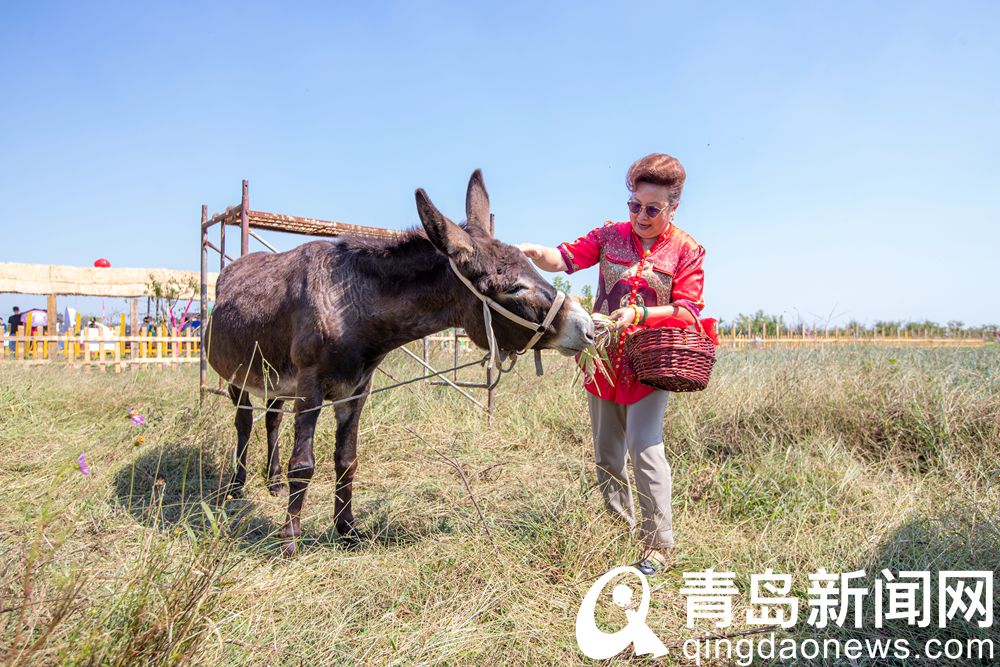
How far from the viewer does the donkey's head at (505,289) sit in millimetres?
2688

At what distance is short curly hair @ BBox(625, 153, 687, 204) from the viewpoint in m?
2.80

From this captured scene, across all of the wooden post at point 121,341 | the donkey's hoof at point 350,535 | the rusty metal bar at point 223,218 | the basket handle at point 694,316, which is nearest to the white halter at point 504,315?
the basket handle at point 694,316

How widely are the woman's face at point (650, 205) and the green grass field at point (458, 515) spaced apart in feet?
4.75

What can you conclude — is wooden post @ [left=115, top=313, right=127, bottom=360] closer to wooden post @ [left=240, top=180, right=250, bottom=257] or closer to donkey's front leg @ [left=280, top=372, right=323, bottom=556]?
wooden post @ [left=240, top=180, right=250, bottom=257]

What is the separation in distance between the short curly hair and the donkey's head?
0.71m

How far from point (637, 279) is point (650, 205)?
373mm

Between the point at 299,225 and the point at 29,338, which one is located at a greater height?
the point at 299,225

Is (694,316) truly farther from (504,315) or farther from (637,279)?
(504,315)

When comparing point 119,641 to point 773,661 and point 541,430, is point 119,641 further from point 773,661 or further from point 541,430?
point 541,430

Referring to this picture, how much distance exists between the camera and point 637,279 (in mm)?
2932

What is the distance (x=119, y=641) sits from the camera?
5.05ft

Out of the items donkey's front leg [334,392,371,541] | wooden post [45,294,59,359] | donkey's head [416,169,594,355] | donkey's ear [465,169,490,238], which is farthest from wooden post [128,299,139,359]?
donkey's head [416,169,594,355]

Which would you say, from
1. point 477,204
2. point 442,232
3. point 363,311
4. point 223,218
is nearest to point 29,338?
point 223,218

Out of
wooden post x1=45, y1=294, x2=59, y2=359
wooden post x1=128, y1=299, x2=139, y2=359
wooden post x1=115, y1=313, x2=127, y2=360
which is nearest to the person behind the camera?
wooden post x1=45, y1=294, x2=59, y2=359
